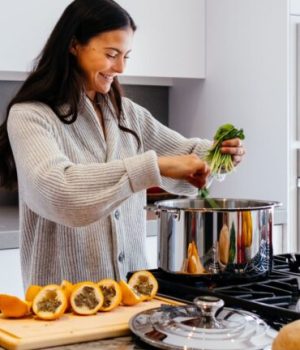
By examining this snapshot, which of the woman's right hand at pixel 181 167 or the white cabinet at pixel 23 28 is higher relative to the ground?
the white cabinet at pixel 23 28

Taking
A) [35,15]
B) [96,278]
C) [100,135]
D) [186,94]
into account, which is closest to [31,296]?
[96,278]

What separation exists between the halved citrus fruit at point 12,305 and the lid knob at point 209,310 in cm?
30

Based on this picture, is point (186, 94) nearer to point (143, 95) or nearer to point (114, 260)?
point (143, 95)

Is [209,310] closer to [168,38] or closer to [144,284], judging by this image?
[144,284]

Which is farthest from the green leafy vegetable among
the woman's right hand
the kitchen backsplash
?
the kitchen backsplash

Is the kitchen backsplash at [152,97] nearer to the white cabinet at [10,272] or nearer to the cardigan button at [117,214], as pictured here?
the white cabinet at [10,272]

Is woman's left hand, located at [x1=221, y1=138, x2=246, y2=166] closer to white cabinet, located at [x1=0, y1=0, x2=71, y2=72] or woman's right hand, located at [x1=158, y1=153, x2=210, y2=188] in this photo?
woman's right hand, located at [x1=158, y1=153, x2=210, y2=188]

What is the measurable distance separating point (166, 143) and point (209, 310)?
94 centimetres

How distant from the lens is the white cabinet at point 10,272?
241 cm

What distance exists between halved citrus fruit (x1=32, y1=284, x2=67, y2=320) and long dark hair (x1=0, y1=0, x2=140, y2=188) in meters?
0.58

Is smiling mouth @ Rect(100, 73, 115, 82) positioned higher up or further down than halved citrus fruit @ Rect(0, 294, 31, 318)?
higher up

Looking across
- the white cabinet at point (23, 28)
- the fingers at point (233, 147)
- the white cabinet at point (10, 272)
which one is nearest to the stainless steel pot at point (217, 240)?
the fingers at point (233, 147)

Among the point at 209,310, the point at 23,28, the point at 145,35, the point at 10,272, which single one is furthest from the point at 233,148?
the point at 145,35

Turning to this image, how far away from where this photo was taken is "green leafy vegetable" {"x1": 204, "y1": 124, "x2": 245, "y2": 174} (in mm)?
1789
